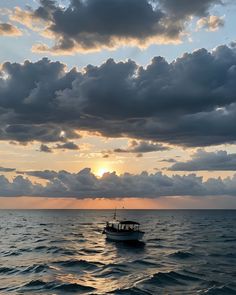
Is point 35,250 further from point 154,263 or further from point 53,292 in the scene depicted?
point 53,292

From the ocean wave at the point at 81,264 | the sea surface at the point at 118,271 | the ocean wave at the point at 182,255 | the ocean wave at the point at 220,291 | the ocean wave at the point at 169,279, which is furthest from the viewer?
the ocean wave at the point at 182,255

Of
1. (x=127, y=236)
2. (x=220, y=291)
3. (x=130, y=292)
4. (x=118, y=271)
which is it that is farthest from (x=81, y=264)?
(x=127, y=236)

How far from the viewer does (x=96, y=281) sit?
53406mm

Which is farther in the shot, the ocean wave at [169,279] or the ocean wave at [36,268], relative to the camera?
the ocean wave at [36,268]

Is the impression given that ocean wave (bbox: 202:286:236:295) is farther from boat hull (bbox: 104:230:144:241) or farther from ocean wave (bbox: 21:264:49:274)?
boat hull (bbox: 104:230:144:241)

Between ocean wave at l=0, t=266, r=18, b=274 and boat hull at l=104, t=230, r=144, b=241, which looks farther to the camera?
boat hull at l=104, t=230, r=144, b=241

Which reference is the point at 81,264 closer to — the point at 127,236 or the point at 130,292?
the point at 130,292

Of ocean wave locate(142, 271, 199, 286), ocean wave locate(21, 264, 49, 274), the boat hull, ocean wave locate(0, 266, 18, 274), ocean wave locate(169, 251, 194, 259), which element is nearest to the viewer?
ocean wave locate(142, 271, 199, 286)

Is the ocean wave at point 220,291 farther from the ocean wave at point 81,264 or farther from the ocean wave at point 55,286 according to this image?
the ocean wave at point 81,264

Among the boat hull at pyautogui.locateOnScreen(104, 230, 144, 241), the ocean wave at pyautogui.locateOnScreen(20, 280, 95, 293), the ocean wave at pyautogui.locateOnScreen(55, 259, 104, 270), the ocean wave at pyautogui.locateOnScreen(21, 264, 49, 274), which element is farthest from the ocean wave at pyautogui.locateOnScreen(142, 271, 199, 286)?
the boat hull at pyautogui.locateOnScreen(104, 230, 144, 241)

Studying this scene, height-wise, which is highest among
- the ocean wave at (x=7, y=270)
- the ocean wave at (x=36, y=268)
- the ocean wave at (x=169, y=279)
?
the ocean wave at (x=169, y=279)

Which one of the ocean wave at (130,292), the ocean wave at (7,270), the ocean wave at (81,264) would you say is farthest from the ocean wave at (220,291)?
the ocean wave at (7,270)

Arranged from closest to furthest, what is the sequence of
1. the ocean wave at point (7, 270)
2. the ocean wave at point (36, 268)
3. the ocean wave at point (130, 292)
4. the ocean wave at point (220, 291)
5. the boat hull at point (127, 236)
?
the ocean wave at point (130, 292)
the ocean wave at point (220, 291)
the ocean wave at point (7, 270)
the ocean wave at point (36, 268)
the boat hull at point (127, 236)

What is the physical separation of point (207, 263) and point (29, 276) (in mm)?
29929
